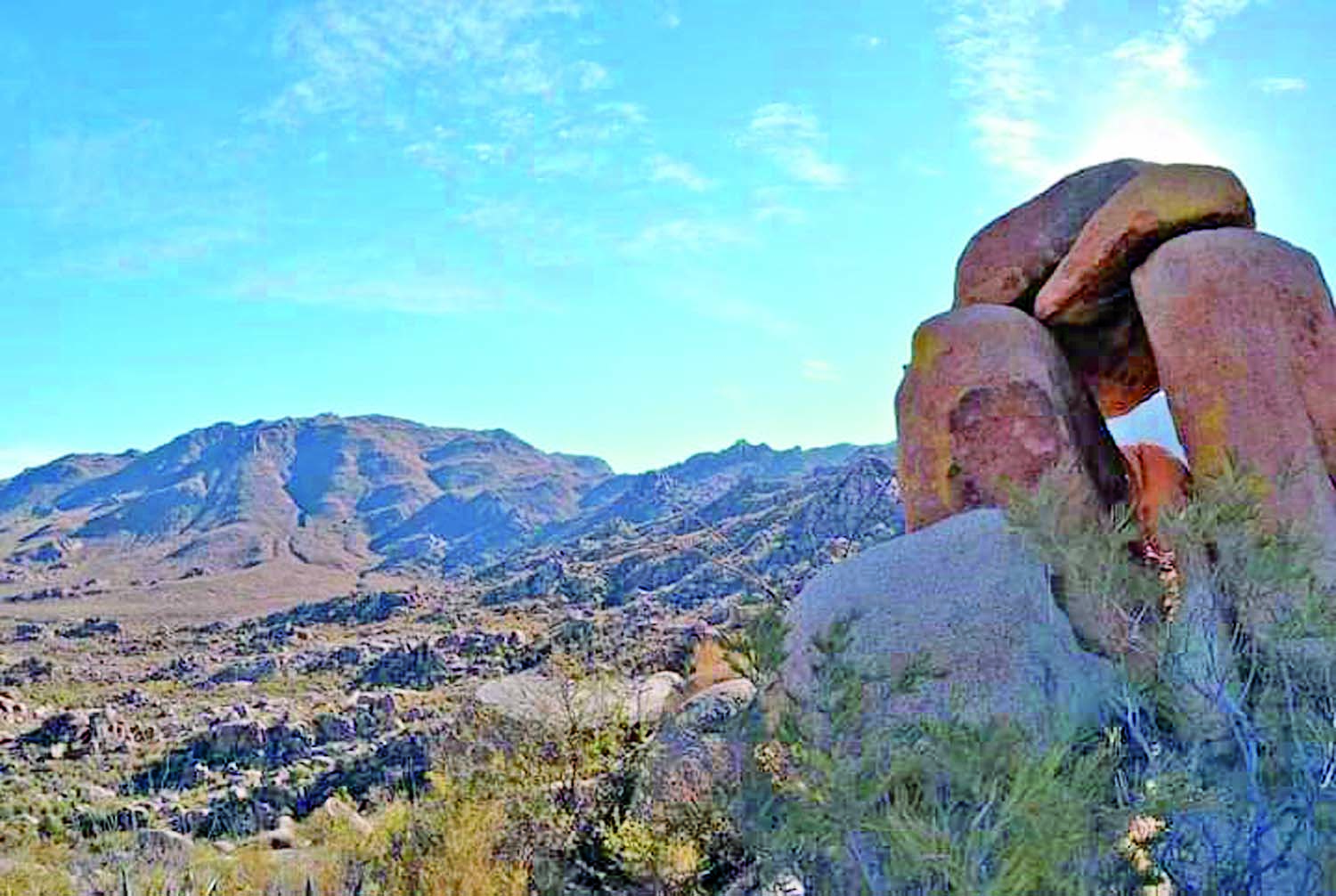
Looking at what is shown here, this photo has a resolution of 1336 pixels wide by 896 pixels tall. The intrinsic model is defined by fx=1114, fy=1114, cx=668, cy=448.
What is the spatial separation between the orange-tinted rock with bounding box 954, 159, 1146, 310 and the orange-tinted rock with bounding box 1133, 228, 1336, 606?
151cm

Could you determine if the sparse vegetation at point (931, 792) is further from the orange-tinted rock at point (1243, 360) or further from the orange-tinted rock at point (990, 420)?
the orange-tinted rock at point (990, 420)

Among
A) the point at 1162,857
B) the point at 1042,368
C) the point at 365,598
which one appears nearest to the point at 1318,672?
the point at 1162,857

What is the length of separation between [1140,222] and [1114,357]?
1.83 meters

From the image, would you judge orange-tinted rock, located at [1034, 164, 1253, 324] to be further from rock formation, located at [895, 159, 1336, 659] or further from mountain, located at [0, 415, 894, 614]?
Answer: mountain, located at [0, 415, 894, 614]

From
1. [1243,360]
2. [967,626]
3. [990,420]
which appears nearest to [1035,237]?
[990,420]

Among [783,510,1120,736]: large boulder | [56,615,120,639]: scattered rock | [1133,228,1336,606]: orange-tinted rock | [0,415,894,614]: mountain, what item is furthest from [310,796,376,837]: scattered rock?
[56,615,120,639]: scattered rock

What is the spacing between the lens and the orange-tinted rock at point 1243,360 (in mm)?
8406

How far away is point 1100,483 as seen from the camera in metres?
9.90

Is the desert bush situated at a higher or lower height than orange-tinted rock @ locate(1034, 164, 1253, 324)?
lower

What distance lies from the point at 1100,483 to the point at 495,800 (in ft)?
19.3

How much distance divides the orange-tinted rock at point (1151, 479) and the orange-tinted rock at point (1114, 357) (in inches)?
25.3

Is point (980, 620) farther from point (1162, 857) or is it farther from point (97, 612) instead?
point (97, 612)

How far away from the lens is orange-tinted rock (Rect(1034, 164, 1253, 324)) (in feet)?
30.9

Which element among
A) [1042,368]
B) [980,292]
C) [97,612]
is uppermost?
[980,292]
